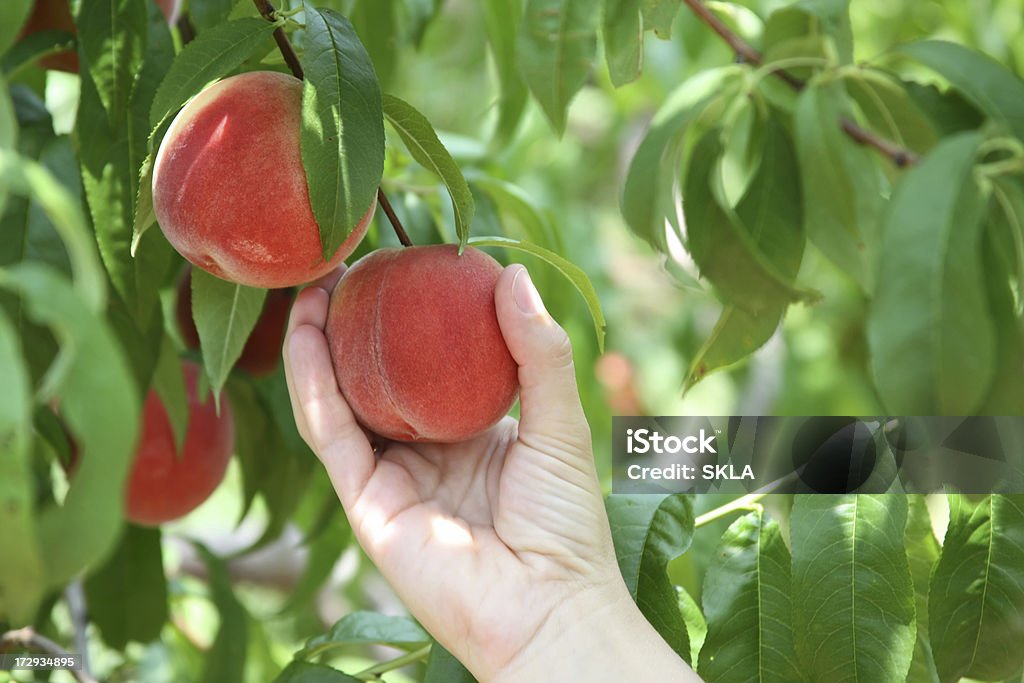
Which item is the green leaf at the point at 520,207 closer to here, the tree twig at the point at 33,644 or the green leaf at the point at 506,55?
the green leaf at the point at 506,55

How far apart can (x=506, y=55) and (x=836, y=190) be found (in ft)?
1.40

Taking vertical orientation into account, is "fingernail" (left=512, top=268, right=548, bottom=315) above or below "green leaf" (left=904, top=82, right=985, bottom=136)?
below

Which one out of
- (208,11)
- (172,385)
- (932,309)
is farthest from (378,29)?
(932,309)

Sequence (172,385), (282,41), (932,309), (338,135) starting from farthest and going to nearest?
(172,385) → (282,41) → (338,135) → (932,309)

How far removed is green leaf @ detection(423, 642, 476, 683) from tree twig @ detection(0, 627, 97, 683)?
0.28 metres

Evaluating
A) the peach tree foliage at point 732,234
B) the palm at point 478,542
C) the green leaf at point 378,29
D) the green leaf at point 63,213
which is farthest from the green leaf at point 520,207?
the green leaf at point 63,213

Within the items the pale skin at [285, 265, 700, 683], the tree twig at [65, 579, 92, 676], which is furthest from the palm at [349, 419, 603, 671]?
the tree twig at [65, 579, 92, 676]

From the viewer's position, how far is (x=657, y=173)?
0.78 metres

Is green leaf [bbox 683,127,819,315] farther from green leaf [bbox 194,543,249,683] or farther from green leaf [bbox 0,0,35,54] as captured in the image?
green leaf [bbox 194,543,249,683]

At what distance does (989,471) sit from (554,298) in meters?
0.46

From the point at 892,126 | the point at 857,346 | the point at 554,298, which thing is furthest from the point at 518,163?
the point at 857,346

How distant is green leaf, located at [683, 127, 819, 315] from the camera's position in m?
0.83

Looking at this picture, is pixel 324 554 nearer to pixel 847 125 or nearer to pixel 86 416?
pixel 847 125

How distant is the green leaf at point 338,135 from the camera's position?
596 mm
